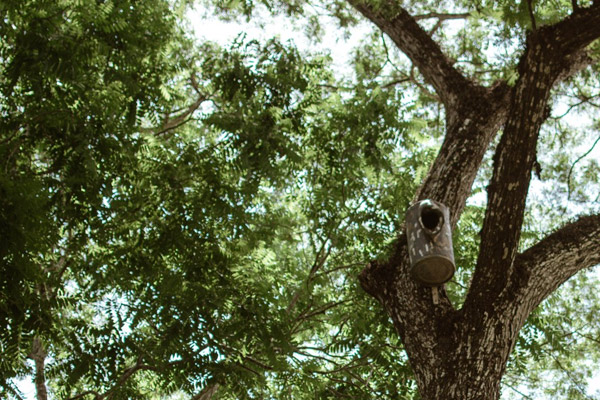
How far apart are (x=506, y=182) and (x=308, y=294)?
2237 millimetres

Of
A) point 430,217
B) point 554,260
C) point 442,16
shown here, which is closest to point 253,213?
point 430,217

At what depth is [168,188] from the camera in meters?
5.30

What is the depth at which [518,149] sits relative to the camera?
396cm

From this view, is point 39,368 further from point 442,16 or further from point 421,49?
point 442,16

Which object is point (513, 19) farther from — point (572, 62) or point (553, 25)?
point (572, 62)

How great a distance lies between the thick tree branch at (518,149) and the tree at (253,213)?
0.01 metres

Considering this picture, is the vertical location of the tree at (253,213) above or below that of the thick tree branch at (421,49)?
below

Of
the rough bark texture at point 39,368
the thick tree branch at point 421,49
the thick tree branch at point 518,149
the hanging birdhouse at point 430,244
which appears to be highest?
the thick tree branch at point 421,49

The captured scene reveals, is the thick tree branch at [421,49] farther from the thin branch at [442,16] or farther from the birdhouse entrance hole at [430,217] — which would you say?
the thin branch at [442,16]

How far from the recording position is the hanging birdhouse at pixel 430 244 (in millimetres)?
3557

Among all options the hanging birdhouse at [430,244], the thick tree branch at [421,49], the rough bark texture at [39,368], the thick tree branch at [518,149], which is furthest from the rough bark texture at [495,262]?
the rough bark texture at [39,368]

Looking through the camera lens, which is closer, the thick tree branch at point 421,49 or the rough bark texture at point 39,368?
the thick tree branch at point 421,49

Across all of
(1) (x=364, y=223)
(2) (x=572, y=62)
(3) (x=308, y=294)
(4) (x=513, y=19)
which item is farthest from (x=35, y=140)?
Result: (2) (x=572, y=62)

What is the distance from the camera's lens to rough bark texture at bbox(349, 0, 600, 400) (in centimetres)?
353
